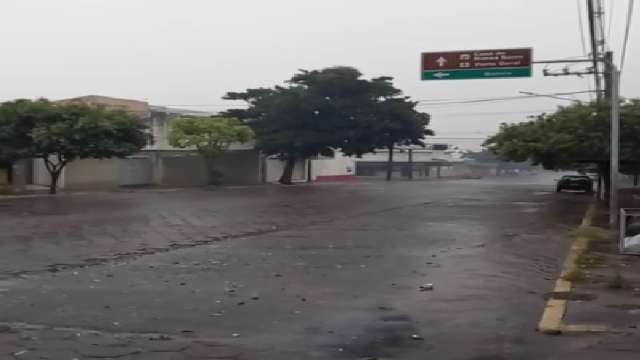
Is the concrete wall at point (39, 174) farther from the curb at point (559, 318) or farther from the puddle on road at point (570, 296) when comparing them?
the puddle on road at point (570, 296)

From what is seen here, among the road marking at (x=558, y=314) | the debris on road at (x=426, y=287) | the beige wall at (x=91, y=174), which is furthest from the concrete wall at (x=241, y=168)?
the debris on road at (x=426, y=287)

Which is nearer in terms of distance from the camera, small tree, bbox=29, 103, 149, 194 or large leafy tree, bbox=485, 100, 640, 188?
large leafy tree, bbox=485, 100, 640, 188

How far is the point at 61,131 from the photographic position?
40594 millimetres

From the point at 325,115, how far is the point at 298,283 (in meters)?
51.1

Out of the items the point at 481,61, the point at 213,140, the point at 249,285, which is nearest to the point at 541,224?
the point at 481,61

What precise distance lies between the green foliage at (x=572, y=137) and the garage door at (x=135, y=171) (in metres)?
32.1

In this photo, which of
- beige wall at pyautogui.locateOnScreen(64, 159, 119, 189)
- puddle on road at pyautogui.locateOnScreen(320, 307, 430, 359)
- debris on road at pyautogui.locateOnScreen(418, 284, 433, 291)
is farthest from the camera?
beige wall at pyautogui.locateOnScreen(64, 159, 119, 189)

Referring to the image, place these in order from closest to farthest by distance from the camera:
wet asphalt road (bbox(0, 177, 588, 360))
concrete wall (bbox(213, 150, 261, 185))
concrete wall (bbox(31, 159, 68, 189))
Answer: wet asphalt road (bbox(0, 177, 588, 360)) < concrete wall (bbox(31, 159, 68, 189)) < concrete wall (bbox(213, 150, 261, 185))

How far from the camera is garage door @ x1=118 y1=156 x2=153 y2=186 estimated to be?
57625 millimetres

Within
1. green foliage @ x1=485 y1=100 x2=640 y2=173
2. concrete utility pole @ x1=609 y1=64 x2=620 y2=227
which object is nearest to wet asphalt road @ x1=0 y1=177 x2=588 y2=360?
concrete utility pole @ x1=609 y1=64 x2=620 y2=227

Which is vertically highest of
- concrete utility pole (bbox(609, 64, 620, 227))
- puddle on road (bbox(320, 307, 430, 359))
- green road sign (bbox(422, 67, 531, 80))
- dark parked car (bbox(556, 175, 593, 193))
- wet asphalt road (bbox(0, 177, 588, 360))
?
green road sign (bbox(422, 67, 531, 80))

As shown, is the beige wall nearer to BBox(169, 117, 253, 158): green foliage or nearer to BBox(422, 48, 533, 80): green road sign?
BBox(169, 117, 253, 158): green foliage

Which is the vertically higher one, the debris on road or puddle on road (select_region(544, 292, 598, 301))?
puddle on road (select_region(544, 292, 598, 301))

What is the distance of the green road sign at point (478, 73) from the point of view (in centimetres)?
2925
